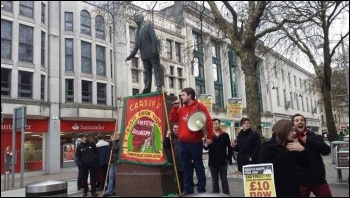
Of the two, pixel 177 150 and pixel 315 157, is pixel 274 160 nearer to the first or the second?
pixel 315 157

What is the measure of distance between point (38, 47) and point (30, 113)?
4.31 m

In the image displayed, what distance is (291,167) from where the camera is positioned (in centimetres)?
431

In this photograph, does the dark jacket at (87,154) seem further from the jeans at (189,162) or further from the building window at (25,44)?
the building window at (25,44)

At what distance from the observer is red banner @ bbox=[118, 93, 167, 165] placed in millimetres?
8500

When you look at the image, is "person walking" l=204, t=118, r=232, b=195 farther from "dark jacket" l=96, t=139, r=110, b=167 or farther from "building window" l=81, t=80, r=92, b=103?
"building window" l=81, t=80, r=92, b=103

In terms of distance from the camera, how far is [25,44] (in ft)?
74.6

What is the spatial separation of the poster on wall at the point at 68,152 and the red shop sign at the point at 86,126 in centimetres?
121

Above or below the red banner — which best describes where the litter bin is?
below

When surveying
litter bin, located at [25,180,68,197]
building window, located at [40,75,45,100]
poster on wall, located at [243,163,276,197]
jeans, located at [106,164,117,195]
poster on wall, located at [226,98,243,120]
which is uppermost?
building window, located at [40,75,45,100]

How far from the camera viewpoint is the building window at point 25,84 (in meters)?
22.5

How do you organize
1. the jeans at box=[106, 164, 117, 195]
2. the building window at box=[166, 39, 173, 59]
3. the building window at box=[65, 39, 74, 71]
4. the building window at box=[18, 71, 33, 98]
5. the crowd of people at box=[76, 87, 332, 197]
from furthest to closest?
the building window at box=[166, 39, 173, 59] < the building window at box=[65, 39, 74, 71] < the building window at box=[18, 71, 33, 98] < the jeans at box=[106, 164, 117, 195] < the crowd of people at box=[76, 87, 332, 197]

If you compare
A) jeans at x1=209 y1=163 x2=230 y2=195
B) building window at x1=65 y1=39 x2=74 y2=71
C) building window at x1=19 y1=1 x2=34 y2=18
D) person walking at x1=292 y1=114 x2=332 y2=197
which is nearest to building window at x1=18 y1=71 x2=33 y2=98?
building window at x1=65 y1=39 x2=74 y2=71

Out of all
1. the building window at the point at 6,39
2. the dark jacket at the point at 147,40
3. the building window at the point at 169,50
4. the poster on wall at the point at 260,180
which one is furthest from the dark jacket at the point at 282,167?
the building window at the point at 169,50

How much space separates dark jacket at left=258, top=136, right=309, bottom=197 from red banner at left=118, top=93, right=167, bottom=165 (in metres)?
4.10
